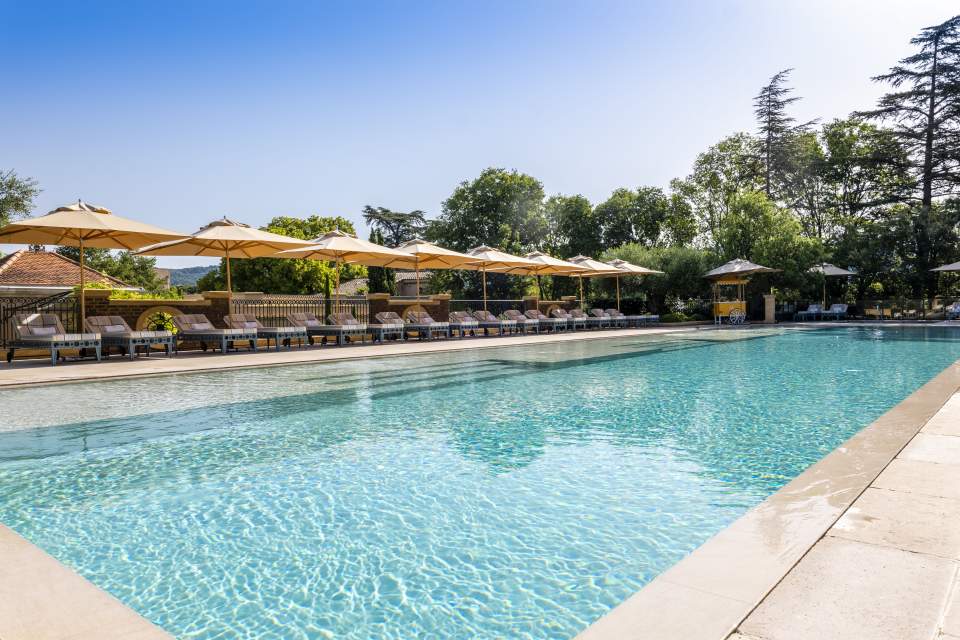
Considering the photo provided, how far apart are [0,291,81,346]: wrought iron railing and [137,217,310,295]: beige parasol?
1919 mm

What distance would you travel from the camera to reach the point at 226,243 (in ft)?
47.9

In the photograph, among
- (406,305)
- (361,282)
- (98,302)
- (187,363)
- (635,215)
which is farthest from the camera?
(361,282)

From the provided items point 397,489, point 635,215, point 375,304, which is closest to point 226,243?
point 375,304

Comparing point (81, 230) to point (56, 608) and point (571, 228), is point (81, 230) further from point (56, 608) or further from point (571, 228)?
point (571, 228)

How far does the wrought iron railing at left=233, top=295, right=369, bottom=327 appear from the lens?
18875mm

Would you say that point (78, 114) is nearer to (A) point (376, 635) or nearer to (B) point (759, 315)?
(A) point (376, 635)

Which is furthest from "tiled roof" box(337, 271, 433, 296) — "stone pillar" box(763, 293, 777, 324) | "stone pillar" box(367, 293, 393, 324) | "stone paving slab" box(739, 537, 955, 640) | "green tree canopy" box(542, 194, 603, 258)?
"stone paving slab" box(739, 537, 955, 640)

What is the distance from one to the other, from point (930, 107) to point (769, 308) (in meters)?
14.7

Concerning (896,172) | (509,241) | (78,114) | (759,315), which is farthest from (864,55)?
(78,114)

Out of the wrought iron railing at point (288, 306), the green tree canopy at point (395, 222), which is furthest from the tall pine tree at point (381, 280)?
the green tree canopy at point (395, 222)

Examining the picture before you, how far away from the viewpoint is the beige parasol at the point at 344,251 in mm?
15828

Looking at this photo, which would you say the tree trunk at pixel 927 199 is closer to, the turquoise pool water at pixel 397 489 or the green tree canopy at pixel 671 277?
the green tree canopy at pixel 671 277

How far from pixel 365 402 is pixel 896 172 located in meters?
37.6

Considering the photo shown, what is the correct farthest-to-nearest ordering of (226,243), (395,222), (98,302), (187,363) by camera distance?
(395,222) < (226,243) < (98,302) < (187,363)
